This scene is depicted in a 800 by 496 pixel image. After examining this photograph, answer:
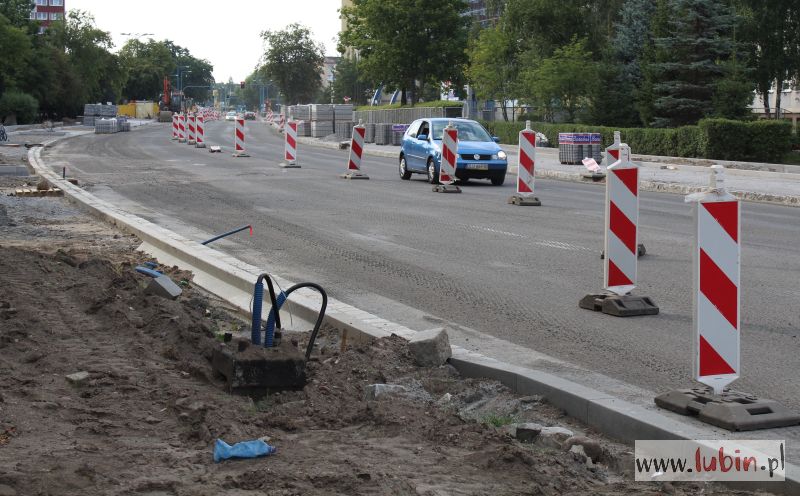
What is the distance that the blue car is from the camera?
2403 centimetres

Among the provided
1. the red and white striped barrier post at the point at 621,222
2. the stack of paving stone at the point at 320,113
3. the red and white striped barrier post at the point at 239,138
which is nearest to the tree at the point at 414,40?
the stack of paving stone at the point at 320,113

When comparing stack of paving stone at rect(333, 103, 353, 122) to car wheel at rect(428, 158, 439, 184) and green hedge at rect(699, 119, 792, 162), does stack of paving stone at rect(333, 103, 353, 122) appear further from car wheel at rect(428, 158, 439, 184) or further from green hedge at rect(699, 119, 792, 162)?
car wheel at rect(428, 158, 439, 184)

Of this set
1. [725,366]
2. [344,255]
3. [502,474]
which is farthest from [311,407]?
[344,255]

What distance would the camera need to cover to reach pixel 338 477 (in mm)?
4371

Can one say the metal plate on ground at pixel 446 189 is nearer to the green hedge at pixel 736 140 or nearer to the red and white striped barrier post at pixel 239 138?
the green hedge at pixel 736 140

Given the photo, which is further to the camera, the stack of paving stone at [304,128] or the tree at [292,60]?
the tree at [292,60]

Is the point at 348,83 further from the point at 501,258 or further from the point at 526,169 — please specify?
the point at 501,258

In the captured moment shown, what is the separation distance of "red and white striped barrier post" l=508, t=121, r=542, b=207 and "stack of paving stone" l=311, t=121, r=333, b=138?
5003 cm

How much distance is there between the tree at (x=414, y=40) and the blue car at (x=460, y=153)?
48387 millimetres

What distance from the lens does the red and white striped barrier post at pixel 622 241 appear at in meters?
8.62

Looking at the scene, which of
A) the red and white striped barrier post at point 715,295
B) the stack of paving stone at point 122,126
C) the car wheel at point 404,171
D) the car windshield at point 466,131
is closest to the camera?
the red and white striped barrier post at point 715,295

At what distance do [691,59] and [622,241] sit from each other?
3271 centimetres

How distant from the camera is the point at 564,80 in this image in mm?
44562

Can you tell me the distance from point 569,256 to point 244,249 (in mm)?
3953
